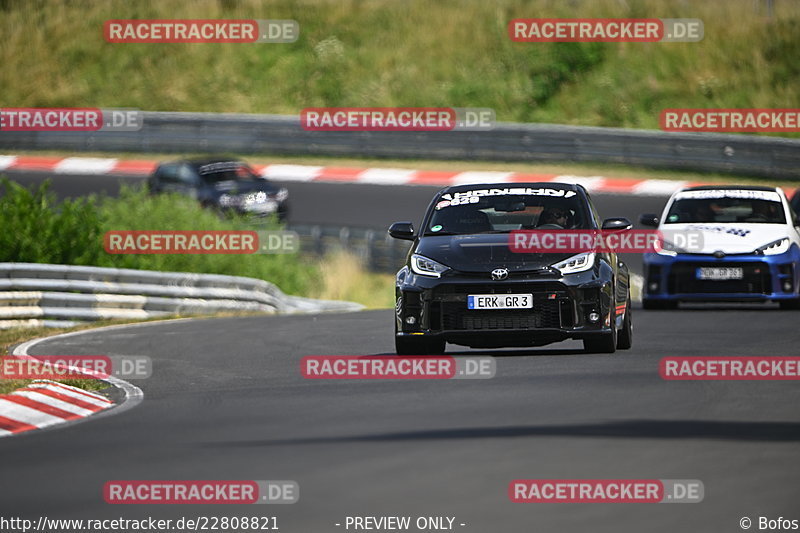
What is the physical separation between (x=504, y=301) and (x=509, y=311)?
0.09 m

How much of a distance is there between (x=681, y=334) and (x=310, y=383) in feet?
16.4

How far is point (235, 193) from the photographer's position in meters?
30.9

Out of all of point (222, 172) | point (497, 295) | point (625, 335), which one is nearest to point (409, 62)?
point (222, 172)

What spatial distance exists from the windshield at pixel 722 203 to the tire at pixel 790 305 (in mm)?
1019

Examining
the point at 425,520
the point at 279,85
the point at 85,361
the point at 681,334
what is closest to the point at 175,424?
the point at 425,520

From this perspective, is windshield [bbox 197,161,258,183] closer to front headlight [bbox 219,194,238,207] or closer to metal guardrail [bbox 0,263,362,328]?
front headlight [bbox 219,194,238,207]

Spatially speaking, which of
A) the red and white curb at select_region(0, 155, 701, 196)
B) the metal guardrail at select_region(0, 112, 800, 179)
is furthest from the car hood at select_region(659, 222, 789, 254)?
the metal guardrail at select_region(0, 112, 800, 179)

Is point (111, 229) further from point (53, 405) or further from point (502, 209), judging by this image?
point (53, 405)

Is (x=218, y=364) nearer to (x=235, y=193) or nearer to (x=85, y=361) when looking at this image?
(x=85, y=361)

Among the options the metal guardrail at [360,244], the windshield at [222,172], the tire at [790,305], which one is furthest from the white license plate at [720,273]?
the windshield at [222,172]

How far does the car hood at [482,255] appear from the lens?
42.4 ft

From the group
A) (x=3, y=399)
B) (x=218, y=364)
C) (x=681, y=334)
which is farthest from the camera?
(x=681, y=334)

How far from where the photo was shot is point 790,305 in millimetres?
18656

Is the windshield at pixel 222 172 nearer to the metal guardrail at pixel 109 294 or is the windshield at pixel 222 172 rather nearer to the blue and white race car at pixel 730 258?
the metal guardrail at pixel 109 294
